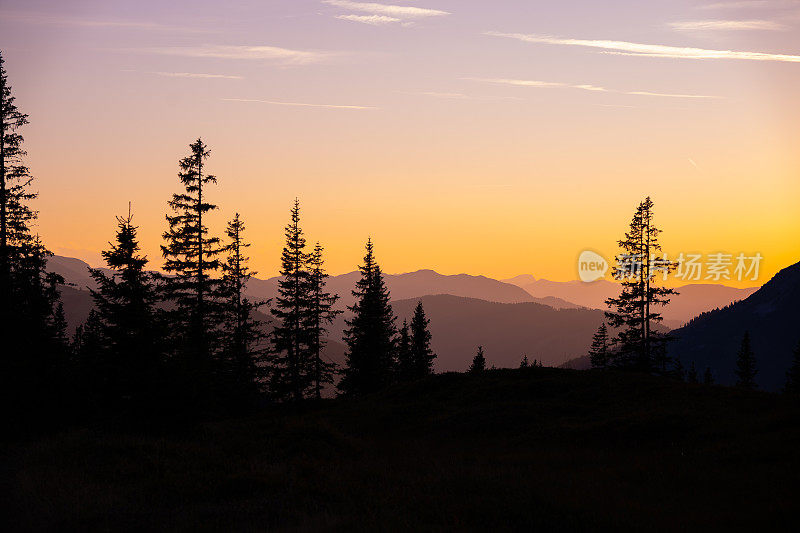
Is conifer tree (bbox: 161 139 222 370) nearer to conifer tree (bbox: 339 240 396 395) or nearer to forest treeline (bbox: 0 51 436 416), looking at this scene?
forest treeline (bbox: 0 51 436 416)

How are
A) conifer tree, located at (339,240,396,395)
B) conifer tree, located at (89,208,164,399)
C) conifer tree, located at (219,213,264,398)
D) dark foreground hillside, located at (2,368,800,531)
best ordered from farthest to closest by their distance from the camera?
conifer tree, located at (339,240,396,395)
conifer tree, located at (219,213,264,398)
conifer tree, located at (89,208,164,399)
dark foreground hillside, located at (2,368,800,531)

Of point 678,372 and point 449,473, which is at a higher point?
point 449,473

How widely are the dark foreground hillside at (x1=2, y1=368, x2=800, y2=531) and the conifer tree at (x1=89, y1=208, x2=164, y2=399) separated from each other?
2761mm

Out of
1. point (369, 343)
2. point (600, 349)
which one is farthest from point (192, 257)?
point (600, 349)

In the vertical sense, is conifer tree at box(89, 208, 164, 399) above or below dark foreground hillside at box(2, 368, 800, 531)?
above

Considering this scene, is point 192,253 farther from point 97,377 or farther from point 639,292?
point 639,292

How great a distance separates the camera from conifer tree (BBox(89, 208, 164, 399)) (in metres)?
22.3

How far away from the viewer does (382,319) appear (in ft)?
185

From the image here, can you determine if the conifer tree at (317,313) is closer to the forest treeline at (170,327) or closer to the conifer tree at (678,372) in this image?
the forest treeline at (170,327)

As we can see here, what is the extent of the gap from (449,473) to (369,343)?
3935 cm

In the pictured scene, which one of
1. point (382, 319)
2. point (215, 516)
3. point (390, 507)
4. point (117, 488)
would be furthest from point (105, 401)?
point (382, 319)

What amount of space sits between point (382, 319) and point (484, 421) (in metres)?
29.6

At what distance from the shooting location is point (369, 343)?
5425cm

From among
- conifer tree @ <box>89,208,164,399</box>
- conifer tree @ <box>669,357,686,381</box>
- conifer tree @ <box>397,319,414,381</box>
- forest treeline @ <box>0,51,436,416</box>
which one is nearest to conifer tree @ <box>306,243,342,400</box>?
forest treeline @ <box>0,51,436,416</box>
